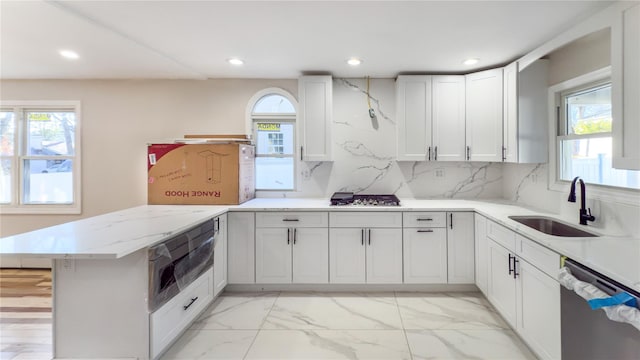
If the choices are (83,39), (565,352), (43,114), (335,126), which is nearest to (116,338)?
(83,39)

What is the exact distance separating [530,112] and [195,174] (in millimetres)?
3341

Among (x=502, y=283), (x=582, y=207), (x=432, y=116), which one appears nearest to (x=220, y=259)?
(x=502, y=283)

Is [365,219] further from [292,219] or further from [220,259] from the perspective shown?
[220,259]

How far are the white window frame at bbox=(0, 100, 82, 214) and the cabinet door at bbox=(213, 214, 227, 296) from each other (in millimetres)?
2127

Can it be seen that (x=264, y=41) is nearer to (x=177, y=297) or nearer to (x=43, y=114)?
(x=177, y=297)

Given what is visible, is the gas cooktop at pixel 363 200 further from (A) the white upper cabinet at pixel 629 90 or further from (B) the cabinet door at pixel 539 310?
(A) the white upper cabinet at pixel 629 90

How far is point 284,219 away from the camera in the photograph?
304cm

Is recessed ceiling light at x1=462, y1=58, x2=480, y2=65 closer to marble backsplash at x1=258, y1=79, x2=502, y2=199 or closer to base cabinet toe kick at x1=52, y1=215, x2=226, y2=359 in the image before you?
marble backsplash at x1=258, y1=79, x2=502, y2=199

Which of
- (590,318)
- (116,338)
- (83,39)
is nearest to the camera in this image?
(590,318)

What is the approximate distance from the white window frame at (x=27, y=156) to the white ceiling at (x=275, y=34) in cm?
51

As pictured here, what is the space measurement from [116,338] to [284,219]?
63.0 inches

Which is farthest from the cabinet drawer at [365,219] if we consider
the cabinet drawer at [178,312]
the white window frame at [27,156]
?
the white window frame at [27,156]

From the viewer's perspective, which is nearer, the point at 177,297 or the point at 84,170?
the point at 177,297

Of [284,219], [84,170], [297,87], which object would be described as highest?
[297,87]
